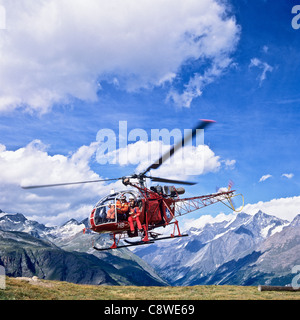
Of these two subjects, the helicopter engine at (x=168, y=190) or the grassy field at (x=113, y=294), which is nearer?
the grassy field at (x=113, y=294)

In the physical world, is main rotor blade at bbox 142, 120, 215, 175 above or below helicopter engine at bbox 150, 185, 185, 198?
above

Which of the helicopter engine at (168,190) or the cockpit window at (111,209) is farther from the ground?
the helicopter engine at (168,190)

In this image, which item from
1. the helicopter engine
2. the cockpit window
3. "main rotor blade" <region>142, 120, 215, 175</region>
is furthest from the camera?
the helicopter engine

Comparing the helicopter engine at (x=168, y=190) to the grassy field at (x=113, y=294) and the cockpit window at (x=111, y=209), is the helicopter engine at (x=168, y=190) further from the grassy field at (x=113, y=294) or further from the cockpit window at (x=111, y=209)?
the grassy field at (x=113, y=294)

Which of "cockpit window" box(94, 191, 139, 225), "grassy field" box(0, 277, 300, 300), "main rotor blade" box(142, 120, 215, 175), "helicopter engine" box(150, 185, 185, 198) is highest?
"main rotor blade" box(142, 120, 215, 175)

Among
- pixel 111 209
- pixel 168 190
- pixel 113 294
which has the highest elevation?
pixel 168 190

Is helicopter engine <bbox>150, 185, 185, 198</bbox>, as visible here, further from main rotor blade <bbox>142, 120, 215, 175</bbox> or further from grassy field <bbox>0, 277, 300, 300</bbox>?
grassy field <bbox>0, 277, 300, 300</bbox>

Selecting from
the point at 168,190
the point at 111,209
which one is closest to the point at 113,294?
the point at 111,209

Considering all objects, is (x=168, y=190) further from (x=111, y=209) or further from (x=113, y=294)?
(x=113, y=294)

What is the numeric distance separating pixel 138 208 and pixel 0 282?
46.3ft

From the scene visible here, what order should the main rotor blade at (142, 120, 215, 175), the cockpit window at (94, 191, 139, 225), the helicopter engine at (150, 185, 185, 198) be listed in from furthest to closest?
the helicopter engine at (150, 185, 185, 198)
the cockpit window at (94, 191, 139, 225)
the main rotor blade at (142, 120, 215, 175)
